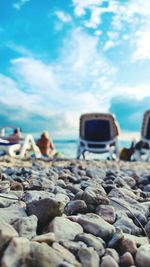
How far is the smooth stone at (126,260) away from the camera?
4.75 feet

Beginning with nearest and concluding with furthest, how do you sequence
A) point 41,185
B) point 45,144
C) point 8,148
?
point 41,185, point 8,148, point 45,144

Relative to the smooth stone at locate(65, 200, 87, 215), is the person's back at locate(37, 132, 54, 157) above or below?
above

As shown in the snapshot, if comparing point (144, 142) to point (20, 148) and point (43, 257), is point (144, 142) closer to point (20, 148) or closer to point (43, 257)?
point (20, 148)

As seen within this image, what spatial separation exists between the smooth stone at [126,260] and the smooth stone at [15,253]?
0.41 meters

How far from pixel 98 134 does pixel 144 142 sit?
138 centimetres

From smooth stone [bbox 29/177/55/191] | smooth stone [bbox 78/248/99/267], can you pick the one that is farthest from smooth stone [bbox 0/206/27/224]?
smooth stone [bbox 29/177/55/191]

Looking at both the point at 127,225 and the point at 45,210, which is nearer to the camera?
the point at 45,210

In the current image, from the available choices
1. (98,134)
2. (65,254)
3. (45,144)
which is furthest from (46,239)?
(45,144)

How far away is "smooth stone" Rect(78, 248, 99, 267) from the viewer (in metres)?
1.35

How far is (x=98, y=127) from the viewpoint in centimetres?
1109

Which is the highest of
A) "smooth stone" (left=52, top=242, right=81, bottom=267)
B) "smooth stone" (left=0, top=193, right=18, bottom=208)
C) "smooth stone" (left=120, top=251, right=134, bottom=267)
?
"smooth stone" (left=0, top=193, right=18, bottom=208)

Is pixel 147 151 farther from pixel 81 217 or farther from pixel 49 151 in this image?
pixel 81 217

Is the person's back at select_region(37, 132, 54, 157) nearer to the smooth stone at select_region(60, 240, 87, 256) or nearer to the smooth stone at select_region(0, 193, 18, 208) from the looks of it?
the smooth stone at select_region(0, 193, 18, 208)

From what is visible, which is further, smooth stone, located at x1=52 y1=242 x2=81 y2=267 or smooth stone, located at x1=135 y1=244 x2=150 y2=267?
smooth stone, located at x1=135 y1=244 x2=150 y2=267
